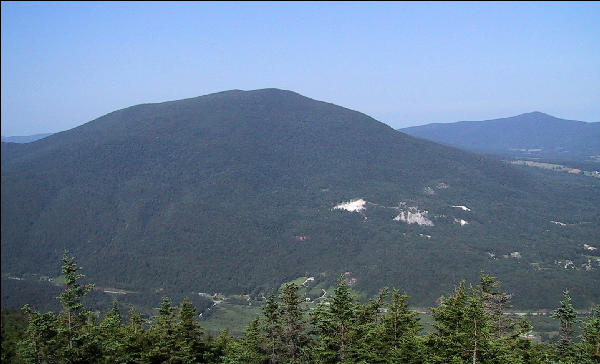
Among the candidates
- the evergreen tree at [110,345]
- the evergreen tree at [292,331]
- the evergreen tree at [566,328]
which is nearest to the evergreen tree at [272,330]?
the evergreen tree at [292,331]

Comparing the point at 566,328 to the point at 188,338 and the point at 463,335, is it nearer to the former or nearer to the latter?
the point at 463,335

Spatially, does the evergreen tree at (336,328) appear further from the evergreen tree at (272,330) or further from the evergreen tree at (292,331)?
the evergreen tree at (272,330)

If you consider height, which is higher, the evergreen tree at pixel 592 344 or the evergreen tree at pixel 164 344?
the evergreen tree at pixel 164 344

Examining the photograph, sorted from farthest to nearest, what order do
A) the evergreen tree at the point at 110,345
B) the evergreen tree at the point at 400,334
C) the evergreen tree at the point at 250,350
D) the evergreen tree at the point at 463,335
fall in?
the evergreen tree at the point at 250,350 → the evergreen tree at the point at 110,345 → the evergreen tree at the point at 400,334 → the evergreen tree at the point at 463,335

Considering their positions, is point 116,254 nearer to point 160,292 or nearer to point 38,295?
point 160,292

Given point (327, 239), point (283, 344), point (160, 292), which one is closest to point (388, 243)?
point (327, 239)

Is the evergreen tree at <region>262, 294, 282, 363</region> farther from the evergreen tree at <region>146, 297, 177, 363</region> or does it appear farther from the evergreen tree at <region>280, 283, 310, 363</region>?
the evergreen tree at <region>146, 297, 177, 363</region>

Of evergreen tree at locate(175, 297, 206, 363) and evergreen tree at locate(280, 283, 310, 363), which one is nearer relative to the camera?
evergreen tree at locate(175, 297, 206, 363)

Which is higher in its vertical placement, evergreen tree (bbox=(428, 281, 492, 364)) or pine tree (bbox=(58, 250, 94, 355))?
pine tree (bbox=(58, 250, 94, 355))

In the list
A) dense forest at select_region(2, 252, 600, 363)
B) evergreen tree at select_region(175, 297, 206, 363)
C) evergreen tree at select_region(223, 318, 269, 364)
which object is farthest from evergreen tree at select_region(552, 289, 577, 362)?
evergreen tree at select_region(175, 297, 206, 363)
